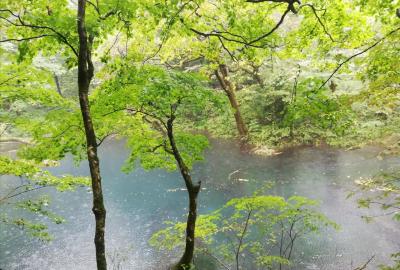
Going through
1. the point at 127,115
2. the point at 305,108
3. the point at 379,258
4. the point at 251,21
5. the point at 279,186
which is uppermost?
the point at 251,21

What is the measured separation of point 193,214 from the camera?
337 inches

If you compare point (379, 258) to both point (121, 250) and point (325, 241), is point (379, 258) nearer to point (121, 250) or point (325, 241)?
point (325, 241)

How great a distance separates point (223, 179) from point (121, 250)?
23.2 feet

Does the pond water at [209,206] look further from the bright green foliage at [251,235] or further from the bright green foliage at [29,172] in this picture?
the bright green foliage at [29,172]

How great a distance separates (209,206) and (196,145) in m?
6.06

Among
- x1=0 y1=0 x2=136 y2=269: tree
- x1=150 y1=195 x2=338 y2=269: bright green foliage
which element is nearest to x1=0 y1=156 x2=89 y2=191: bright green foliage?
x1=150 y1=195 x2=338 y2=269: bright green foliage

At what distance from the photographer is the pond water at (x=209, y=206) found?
10672 mm

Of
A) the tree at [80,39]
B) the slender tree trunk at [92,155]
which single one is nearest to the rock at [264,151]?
the tree at [80,39]

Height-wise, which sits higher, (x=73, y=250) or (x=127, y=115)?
(x=127, y=115)

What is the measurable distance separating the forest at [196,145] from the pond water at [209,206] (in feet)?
0.23

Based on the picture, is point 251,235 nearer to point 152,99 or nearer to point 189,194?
point 189,194

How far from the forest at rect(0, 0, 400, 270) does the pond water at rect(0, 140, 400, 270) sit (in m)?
0.07

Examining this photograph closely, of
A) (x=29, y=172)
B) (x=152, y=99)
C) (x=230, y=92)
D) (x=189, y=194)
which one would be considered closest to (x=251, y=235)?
(x=189, y=194)

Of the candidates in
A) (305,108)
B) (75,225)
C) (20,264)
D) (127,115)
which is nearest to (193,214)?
(127,115)
